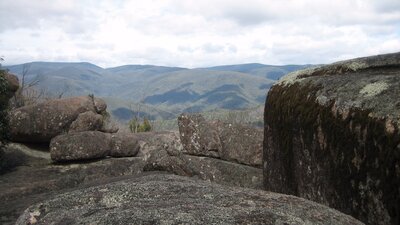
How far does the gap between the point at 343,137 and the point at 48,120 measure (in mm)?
28869

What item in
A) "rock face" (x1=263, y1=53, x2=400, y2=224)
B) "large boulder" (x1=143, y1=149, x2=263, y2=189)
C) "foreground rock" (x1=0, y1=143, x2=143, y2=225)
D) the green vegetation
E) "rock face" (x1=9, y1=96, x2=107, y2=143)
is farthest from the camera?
"rock face" (x1=9, y1=96, x2=107, y2=143)

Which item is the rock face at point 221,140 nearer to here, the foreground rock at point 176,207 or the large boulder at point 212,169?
the large boulder at point 212,169

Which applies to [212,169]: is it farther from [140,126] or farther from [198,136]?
[140,126]

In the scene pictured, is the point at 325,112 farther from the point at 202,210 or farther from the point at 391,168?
the point at 202,210

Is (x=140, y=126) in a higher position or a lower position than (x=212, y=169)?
lower

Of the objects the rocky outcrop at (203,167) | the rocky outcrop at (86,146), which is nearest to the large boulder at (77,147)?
the rocky outcrop at (86,146)

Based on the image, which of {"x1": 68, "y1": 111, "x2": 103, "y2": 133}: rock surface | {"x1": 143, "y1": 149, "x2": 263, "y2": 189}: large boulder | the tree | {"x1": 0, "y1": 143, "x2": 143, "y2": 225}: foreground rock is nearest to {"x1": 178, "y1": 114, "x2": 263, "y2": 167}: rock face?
{"x1": 143, "y1": 149, "x2": 263, "y2": 189}: large boulder

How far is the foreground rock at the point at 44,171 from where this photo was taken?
913 inches

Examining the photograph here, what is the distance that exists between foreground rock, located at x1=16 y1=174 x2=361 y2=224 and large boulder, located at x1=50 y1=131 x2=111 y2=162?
25.9m

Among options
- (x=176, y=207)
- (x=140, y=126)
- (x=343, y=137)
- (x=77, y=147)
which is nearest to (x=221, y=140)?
(x=77, y=147)

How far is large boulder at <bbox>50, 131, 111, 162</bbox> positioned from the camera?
96.6 feet

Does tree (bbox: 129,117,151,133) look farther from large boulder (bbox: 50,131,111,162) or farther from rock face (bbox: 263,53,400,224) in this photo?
rock face (bbox: 263,53,400,224)

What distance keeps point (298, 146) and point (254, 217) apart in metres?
5.09

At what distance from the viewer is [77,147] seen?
29.8 m
